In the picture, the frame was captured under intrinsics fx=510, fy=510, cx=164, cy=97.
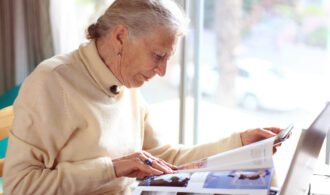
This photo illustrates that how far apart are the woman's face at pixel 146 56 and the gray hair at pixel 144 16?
18 millimetres

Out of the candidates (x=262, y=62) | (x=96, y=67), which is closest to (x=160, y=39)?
(x=96, y=67)

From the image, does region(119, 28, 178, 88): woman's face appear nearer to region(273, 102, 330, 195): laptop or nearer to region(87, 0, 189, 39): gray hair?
region(87, 0, 189, 39): gray hair

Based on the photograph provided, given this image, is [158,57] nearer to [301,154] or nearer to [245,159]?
[245,159]

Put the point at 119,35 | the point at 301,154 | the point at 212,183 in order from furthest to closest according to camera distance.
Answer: the point at 119,35
the point at 212,183
the point at 301,154

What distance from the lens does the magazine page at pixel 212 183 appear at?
103cm

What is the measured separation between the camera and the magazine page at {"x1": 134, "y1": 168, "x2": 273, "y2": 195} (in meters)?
1.03

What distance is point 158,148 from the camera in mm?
1588

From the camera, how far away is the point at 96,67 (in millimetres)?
1360

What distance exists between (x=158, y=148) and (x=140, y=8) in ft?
1.60

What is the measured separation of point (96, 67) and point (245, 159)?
495 mm

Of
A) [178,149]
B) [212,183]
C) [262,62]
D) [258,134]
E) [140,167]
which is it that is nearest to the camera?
[212,183]

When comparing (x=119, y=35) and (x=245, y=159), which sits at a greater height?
(x=119, y=35)

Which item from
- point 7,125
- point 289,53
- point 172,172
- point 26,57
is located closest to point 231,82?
point 289,53

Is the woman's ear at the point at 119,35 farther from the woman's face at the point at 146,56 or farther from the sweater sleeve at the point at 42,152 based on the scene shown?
the sweater sleeve at the point at 42,152
